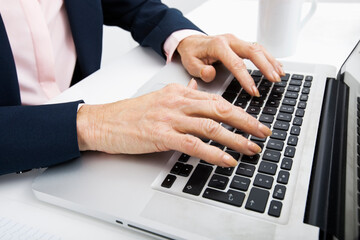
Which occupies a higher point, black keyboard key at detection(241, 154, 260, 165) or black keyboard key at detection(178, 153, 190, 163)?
black keyboard key at detection(241, 154, 260, 165)

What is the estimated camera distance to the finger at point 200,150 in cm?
40

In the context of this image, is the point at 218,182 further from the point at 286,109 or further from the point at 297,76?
the point at 297,76

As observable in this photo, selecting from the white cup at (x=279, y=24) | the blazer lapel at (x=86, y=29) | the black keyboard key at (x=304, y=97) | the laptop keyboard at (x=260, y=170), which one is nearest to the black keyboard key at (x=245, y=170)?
the laptop keyboard at (x=260, y=170)

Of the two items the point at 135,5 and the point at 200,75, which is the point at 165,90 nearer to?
the point at 200,75

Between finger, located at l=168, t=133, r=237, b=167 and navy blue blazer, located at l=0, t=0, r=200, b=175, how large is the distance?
0.14m

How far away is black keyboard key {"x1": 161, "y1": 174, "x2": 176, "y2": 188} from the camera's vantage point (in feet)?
1.30

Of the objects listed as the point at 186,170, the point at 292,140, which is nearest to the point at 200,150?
the point at 186,170

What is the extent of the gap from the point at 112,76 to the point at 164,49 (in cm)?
14

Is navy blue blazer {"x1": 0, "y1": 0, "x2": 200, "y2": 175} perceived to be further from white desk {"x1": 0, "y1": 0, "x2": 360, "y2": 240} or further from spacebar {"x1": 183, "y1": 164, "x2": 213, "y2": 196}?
spacebar {"x1": 183, "y1": 164, "x2": 213, "y2": 196}

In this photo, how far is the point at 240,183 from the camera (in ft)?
1.27

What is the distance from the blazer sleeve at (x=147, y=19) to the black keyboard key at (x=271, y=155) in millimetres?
428

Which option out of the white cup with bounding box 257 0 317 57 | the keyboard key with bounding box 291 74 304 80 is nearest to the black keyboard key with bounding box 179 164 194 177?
the keyboard key with bounding box 291 74 304 80

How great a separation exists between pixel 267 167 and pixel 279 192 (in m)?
0.04

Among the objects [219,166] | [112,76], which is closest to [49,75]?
[112,76]
